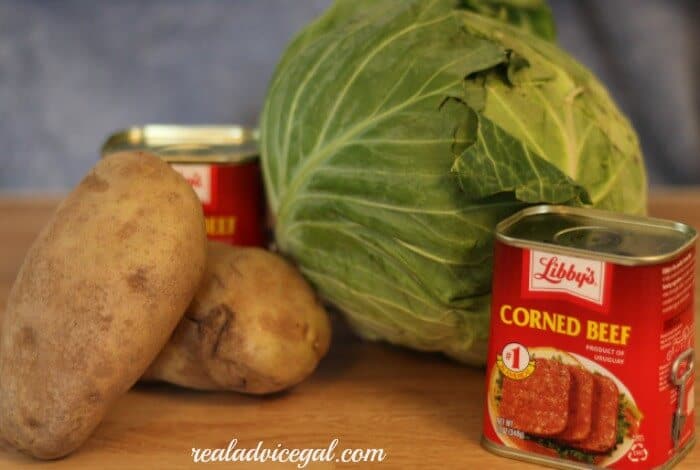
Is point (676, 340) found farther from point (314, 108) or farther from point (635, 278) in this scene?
point (314, 108)

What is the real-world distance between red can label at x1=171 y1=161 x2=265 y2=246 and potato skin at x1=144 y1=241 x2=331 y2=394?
0.49 ft

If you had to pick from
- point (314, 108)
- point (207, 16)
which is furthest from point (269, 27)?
point (314, 108)

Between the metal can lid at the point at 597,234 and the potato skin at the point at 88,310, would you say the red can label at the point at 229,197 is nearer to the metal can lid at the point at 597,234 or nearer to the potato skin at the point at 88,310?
the potato skin at the point at 88,310

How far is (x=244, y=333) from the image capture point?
3.78ft

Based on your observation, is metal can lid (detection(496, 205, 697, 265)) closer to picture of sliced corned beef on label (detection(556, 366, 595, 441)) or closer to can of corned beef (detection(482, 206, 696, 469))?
can of corned beef (detection(482, 206, 696, 469))

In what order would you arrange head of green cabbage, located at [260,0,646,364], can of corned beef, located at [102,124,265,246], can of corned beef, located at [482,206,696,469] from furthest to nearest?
1. can of corned beef, located at [102,124,265,246]
2. head of green cabbage, located at [260,0,646,364]
3. can of corned beef, located at [482,206,696,469]

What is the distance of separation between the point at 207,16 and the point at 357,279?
949 millimetres

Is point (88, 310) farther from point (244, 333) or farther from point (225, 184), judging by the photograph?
point (225, 184)

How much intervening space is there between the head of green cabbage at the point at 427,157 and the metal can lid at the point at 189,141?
0.14 metres

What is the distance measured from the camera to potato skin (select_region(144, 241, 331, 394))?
1156 millimetres

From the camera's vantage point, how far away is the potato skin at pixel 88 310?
3.37ft

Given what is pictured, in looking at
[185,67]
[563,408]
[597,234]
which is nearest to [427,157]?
[597,234]

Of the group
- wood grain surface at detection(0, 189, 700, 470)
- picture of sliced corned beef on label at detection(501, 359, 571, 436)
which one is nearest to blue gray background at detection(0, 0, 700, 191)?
wood grain surface at detection(0, 189, 700, 470)

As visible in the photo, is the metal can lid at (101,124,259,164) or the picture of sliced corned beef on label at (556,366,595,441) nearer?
the picture of sliced corned beef on label at (556,366,595,441)
